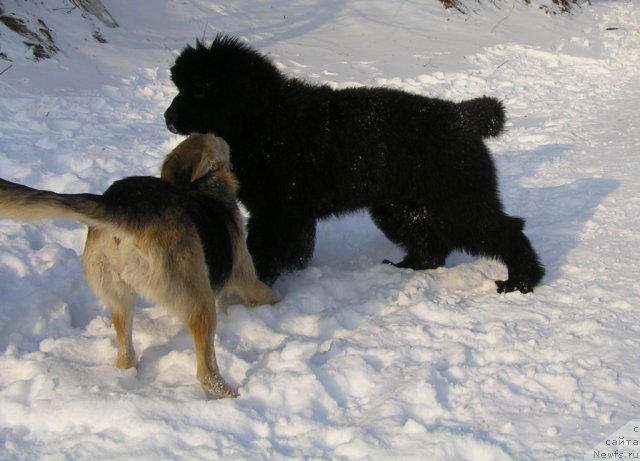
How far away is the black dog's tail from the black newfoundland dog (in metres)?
0.02

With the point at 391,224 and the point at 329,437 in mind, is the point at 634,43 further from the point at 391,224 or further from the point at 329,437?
the point at 329,437

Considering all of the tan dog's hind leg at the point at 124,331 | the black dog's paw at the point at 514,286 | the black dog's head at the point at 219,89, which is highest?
the black dog's head at the point at 219,89

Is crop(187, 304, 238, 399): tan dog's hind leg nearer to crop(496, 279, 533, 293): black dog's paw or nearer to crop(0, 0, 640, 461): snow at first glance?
crop(0, 0, 640, 461): snow

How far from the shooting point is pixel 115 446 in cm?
273

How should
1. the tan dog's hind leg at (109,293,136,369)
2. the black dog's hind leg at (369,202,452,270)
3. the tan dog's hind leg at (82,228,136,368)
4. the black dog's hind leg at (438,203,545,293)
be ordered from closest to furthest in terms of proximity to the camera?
the tan dog's hind leg at (82,228,136,368), the tan dog's hind leg at (109,293,136,369), the black dog's hind leg at (438,203,545,293), the black dog's hind leg at (369,202,452,270)

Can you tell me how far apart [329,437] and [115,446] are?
100 cm

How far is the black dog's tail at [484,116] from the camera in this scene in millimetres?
4711

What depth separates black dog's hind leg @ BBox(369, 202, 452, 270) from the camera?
199 inches

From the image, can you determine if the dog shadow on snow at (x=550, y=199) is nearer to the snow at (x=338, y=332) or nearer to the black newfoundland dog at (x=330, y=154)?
the snow at (x=338, y=332)

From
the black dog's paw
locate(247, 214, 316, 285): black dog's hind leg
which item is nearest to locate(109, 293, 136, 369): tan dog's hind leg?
locate(247, 214, 316, 285): black dog's hind leg

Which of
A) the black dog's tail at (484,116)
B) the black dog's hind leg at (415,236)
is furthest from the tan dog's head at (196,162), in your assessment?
the black dog's tail at (484,116)

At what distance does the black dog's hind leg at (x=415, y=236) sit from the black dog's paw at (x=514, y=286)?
0.57m

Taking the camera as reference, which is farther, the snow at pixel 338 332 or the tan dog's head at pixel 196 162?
the tan dog's head at pixel 196 162

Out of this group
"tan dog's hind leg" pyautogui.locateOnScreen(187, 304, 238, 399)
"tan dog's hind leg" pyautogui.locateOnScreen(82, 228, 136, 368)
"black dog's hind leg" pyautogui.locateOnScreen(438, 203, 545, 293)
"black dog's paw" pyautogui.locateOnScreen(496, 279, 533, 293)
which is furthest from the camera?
"black dog's hind leg" pyautogui.locateOnScreen(438, 203, 545, 293)
